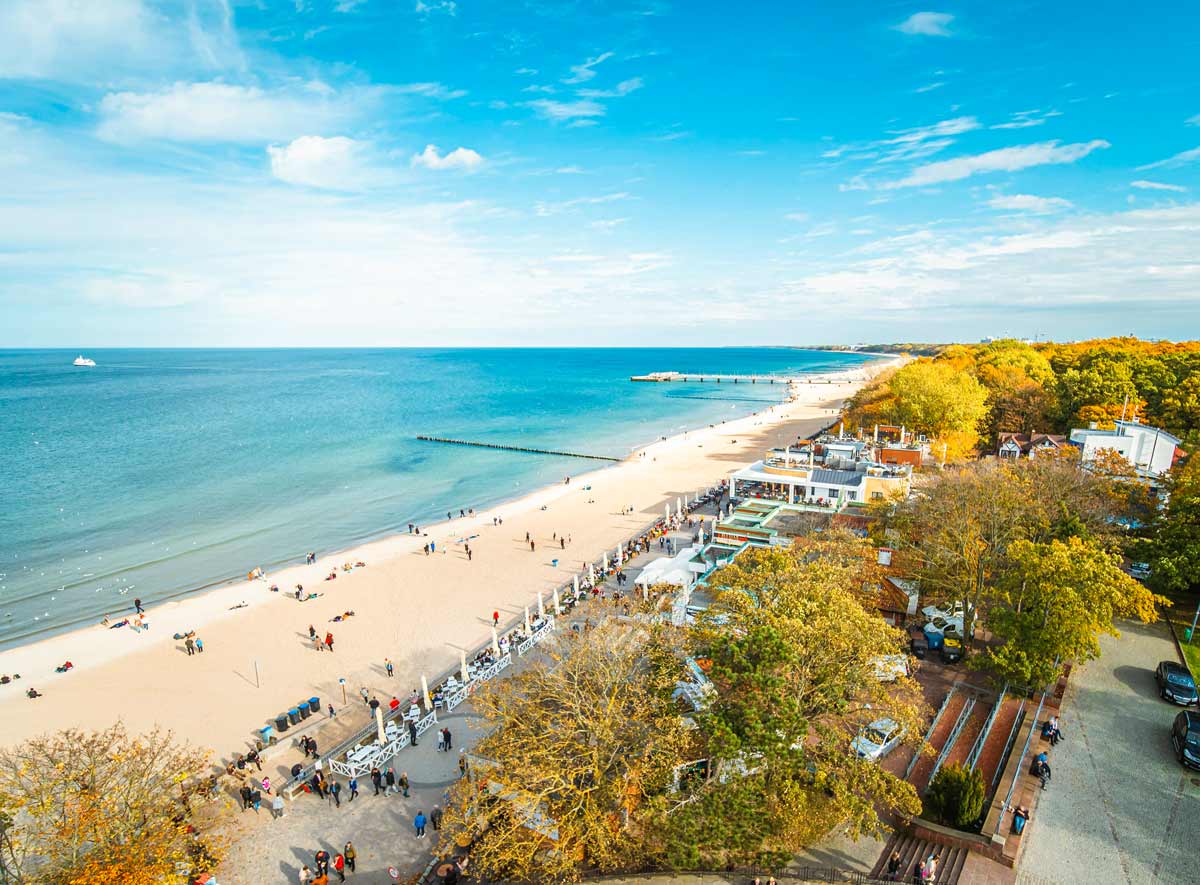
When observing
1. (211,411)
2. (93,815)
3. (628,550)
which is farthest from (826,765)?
(211,411)

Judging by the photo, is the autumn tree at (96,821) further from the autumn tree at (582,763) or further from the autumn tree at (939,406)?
the autumn tree at (939,406)

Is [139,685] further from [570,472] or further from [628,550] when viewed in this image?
[570,472]

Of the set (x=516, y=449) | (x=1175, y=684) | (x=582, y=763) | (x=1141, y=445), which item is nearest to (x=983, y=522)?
(x=1175, y=684)

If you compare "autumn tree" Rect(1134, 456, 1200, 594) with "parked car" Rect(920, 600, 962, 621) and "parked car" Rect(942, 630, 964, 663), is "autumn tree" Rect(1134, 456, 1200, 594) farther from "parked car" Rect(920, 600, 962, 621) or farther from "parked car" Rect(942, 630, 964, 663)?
"parked car" Rect(942, 630, 964, 663)

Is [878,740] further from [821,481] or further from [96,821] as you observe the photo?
[821,481]

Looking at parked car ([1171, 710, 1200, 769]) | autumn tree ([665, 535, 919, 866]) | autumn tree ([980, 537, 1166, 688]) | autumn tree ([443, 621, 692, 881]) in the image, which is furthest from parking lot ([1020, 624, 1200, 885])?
autumn tree ([443, 621, 692, 881])

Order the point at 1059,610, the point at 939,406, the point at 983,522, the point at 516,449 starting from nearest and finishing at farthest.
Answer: the point at 1059,610 < the point at 983,522 < the point at 939,406 < the point at 516,449

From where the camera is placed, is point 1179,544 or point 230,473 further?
point 230,473
